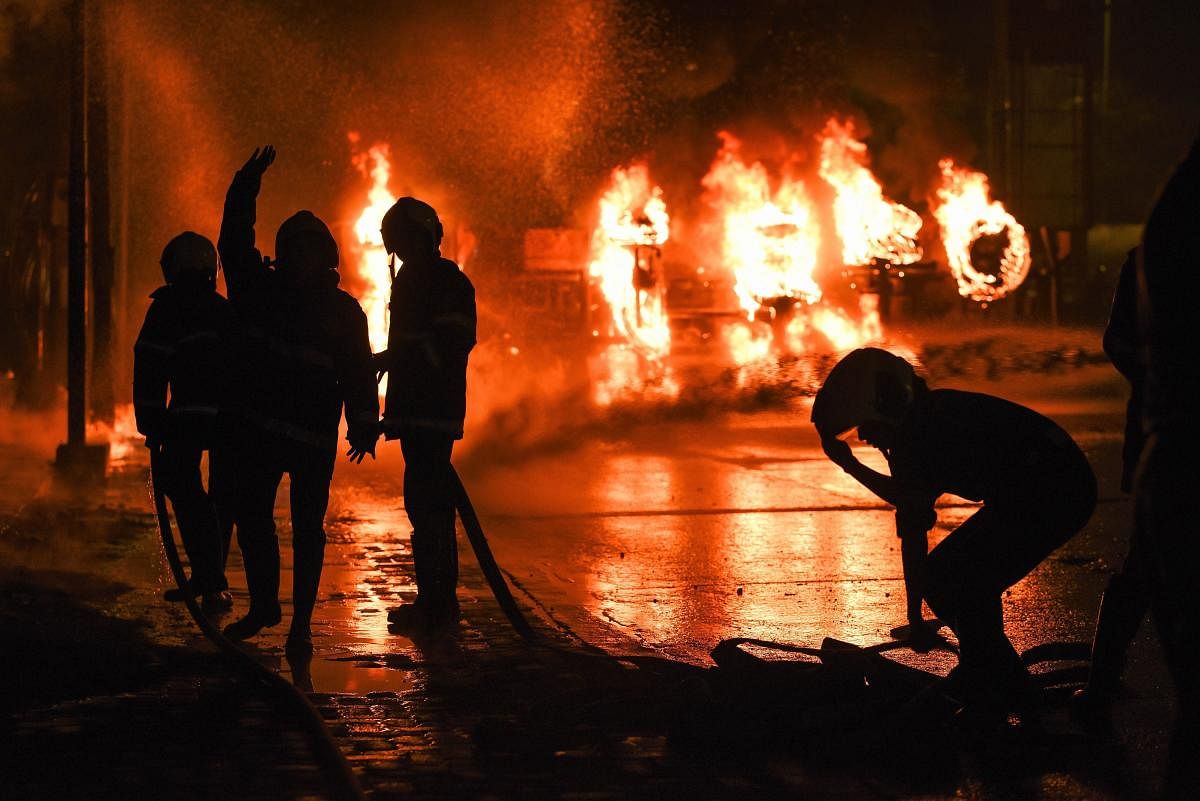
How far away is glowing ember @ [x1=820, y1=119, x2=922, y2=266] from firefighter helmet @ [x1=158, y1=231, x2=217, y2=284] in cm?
3054

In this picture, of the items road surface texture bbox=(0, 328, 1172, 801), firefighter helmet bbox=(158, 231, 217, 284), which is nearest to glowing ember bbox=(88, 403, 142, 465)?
road surface texture bbox=(0, 328, 1172, 801)

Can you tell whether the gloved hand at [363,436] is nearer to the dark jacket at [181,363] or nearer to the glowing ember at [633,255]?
the dark jacket at [181,363]

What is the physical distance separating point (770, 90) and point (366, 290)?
16287 millimetres

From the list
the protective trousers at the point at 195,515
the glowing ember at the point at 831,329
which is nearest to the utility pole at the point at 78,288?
the protective trousers at the point at 195,515

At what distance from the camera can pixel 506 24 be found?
110 feet

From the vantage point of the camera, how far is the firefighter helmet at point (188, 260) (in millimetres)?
8078

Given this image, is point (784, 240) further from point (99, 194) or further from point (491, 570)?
point (491, 570)

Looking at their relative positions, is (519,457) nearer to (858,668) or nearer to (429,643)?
(429,643)

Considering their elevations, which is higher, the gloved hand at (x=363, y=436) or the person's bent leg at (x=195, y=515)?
the gloved hand at (x=363, y=436)

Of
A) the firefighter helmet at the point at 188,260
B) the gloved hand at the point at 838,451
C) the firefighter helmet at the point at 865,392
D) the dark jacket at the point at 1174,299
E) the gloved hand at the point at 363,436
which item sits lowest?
the gloved hand at the point at 363,436

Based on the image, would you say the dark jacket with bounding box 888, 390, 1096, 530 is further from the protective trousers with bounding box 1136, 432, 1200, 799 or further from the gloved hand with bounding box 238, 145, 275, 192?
the gloved hand with bounding box 238, 145, 275, 192

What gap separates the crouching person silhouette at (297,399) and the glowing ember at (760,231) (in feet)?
98.9

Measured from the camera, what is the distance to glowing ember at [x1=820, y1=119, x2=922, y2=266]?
126 feet

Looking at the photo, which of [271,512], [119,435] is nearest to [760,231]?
[119,435]
